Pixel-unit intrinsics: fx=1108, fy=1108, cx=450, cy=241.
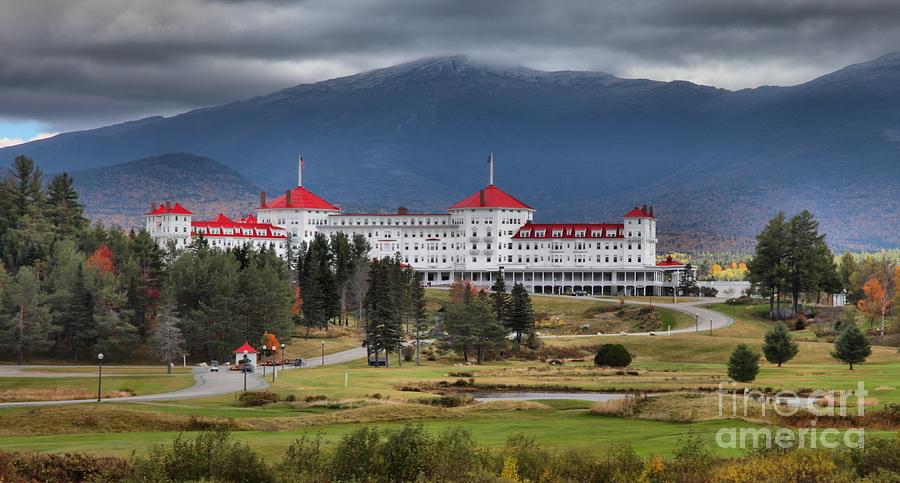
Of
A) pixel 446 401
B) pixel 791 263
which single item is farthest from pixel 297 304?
pixel 446 401

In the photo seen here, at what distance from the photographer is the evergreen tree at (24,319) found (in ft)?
321

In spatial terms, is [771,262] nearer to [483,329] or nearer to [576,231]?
[483,329]

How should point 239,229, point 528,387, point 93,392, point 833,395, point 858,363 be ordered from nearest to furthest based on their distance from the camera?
point 833,395 < point 93,392 < point 528,387 < point 858,363 < point 239,229


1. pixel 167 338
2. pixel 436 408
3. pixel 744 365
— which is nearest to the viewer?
pixel 436 408

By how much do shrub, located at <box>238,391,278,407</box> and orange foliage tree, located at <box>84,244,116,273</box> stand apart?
5595cm

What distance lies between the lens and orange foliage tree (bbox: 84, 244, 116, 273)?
388 feet

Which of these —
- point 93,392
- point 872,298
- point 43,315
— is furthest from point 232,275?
point 872,298

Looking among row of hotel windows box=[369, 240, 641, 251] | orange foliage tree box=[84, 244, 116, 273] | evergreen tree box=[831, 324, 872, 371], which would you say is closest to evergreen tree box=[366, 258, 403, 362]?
orange foliage tree box=[84, 244, 116, 273]

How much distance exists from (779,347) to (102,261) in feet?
247

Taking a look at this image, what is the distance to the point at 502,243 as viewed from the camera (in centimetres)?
19188

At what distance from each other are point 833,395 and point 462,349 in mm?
57295

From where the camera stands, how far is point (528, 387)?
73.4 metres

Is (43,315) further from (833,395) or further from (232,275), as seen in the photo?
(833,395)

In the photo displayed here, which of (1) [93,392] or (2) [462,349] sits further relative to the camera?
(2) [462,349]
